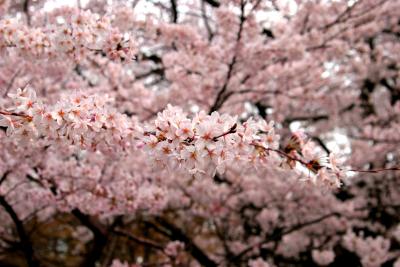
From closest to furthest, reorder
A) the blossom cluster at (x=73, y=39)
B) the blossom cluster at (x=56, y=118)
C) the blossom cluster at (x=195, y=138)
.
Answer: the blossom cluster at (x=195, y=138), the blossom cluster at (x=56, y=118), the blossom cluster at (x=73, y=39)

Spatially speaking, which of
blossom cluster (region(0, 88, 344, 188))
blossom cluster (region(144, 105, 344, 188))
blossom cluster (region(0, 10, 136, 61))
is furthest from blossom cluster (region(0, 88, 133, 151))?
blossom cluster (region(0, 10, 136, 61))

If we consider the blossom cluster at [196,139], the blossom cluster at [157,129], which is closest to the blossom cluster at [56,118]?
the blossom cluster at [157,129]

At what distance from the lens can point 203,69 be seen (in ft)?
19.9

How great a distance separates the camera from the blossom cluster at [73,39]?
11.1ft

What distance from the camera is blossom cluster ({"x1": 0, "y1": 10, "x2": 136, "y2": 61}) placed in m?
3.38

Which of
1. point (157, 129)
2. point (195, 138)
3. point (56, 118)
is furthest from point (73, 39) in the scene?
point (195, 138)

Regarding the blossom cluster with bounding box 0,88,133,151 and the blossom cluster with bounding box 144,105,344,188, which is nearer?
the blossom cluster with bounding box 144,105,344,188

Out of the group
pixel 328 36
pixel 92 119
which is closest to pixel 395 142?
pixel 328 36

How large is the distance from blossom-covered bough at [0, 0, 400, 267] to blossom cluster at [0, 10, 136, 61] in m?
0.01

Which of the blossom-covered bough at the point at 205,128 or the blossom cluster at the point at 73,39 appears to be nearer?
the blossom-covered bough at the point at 205,128

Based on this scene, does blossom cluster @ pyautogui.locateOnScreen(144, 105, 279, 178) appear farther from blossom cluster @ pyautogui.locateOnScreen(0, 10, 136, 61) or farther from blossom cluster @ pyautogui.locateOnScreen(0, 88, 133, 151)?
blossom cluster @ pyautogui.locateOnScreen(0, 10, 136, 61)

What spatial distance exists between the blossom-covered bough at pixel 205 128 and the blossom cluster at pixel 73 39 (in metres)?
0.01

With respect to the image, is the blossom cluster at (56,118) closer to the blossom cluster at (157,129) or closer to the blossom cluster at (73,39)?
the blossom cluster at (157,129)

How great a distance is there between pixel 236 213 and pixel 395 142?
10.7 feet
